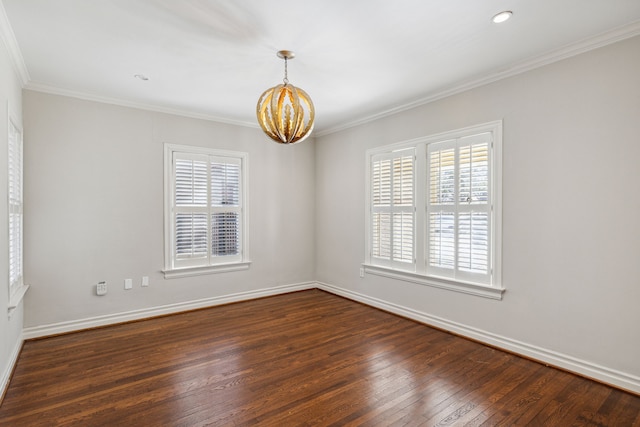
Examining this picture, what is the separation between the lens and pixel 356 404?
2.29 metres

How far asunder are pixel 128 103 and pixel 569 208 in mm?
4740

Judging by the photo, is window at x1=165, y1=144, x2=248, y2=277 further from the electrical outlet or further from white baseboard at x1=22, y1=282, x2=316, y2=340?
the electrical outlet

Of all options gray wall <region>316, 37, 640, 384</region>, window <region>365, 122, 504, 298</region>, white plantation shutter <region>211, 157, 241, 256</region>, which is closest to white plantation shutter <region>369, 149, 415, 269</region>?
window <region>365, 122, 504, 298</region>

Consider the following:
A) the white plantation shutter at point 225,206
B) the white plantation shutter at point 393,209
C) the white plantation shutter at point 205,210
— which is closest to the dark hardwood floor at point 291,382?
the white plantation shutter at point 393,209

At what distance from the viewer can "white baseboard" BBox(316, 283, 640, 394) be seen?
2498 mm

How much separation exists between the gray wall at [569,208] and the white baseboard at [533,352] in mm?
30

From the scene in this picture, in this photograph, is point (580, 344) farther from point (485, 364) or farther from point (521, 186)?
point (521, 186)

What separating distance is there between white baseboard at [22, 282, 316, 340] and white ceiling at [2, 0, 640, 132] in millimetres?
2548

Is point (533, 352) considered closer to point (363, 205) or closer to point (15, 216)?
point (363, 205)

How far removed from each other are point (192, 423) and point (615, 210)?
334 centimetres

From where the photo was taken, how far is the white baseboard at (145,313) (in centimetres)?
355

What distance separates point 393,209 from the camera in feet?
14.2

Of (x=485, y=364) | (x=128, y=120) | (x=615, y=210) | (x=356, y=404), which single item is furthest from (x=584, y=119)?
(x=128, y=120)

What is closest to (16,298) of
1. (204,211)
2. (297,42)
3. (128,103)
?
(204,211)
